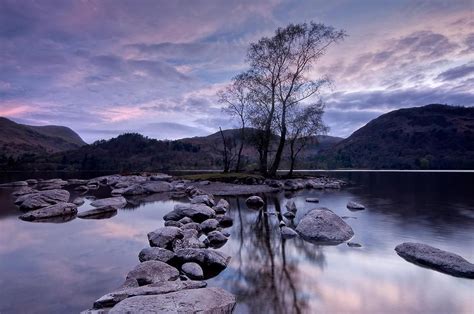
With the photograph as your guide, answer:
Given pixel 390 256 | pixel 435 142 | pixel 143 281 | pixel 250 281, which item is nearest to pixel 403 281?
pixel 390 256

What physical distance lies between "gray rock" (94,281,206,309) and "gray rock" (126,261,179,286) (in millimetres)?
471

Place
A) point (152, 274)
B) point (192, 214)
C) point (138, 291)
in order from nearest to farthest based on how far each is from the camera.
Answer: point (138, 291), point (152, 274), point (192, 214)

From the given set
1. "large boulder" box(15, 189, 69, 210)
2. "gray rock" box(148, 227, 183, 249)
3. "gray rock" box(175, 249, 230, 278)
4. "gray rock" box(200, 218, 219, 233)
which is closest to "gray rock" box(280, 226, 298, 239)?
"gray rock" box(200, 218, 219, 233)

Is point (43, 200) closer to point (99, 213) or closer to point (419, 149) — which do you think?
point (99, 213)

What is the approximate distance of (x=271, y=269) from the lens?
24.8ft

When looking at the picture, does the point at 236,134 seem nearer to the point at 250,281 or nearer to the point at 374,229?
the point at 374,229

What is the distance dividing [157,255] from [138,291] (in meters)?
2.40

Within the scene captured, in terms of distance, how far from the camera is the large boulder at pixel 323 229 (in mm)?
10614

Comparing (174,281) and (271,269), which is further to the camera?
(271,269)

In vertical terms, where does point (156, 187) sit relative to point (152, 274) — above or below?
below

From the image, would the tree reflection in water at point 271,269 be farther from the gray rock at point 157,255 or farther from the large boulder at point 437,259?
the large boulder at point 437,259

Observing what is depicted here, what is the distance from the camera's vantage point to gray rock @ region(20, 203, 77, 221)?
48.8 feet

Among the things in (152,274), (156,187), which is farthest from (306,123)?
(152,274)

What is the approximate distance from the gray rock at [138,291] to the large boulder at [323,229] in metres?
5.89
